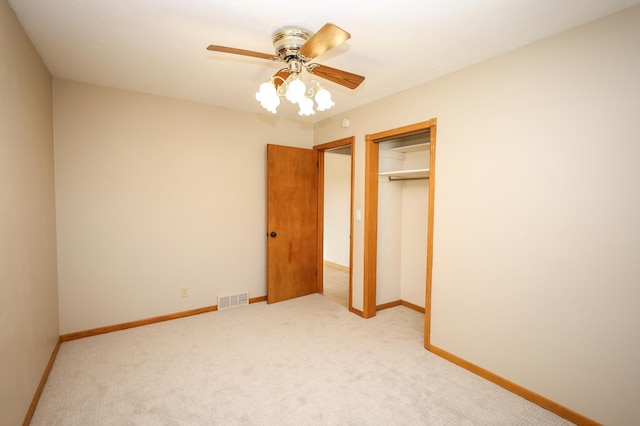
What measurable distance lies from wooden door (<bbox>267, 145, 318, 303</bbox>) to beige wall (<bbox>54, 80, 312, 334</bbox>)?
7.4 inches

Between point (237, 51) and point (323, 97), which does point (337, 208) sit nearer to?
point (323, 97)

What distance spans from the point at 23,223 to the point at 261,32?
1.93 m

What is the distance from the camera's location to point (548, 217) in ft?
6.59

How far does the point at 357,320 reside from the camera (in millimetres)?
3418

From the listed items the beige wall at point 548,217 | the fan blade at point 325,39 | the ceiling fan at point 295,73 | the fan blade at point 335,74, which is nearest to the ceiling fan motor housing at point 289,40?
the ceiling fan at point 295,73

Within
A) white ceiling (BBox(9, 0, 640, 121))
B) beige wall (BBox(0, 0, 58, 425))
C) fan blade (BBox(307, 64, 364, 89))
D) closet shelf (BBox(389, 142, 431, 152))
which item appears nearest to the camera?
beige wall (BBox(0, 0, 58, 425))

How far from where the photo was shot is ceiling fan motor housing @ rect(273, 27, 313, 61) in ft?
6.01

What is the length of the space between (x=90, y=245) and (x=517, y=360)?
3846mm

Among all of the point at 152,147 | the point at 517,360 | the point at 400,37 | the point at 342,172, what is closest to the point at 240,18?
the point at 400,37

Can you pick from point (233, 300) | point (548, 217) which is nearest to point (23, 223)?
point (233, 300)

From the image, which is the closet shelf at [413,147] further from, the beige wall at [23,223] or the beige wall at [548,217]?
the beige wall at [23,223]

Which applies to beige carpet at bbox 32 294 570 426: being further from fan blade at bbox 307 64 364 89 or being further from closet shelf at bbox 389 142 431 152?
fan blade at bbox 307 64 364 89

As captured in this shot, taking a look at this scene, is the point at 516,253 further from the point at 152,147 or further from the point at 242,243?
the point at 152,147

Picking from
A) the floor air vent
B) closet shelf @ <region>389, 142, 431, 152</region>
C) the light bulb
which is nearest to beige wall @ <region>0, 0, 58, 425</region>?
the floor air vent
